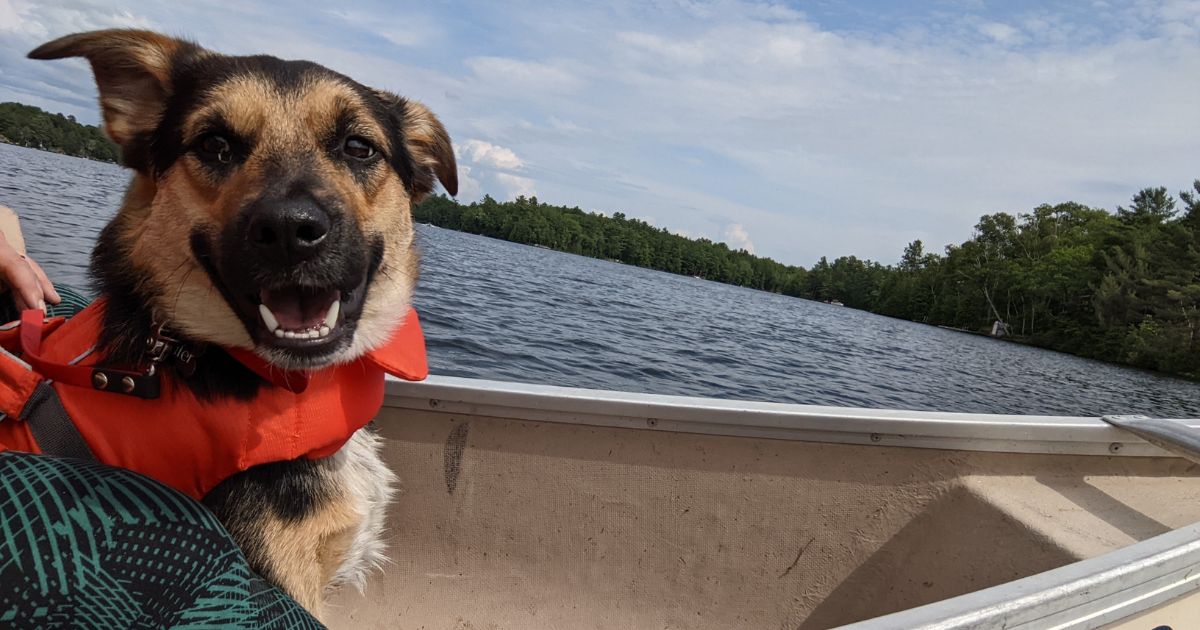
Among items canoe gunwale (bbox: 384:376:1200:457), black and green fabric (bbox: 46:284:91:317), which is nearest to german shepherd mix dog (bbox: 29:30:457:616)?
canoe gunwale (bbox: 384:376:1200:457)

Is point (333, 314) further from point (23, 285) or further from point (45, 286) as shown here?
Answer: point (45, 286)

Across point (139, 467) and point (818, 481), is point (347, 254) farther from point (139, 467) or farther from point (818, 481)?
point (818, 481)

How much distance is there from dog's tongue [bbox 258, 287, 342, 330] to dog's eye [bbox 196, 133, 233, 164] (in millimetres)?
589

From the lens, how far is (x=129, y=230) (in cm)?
224

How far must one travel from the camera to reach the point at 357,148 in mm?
2588

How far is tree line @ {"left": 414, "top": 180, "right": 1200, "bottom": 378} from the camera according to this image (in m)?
61.6

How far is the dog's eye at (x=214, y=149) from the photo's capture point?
2.28 m

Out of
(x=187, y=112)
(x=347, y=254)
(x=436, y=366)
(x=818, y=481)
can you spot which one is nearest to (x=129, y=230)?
(x=187, y=112)

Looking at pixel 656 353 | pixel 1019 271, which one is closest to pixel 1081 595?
pixel 656 353

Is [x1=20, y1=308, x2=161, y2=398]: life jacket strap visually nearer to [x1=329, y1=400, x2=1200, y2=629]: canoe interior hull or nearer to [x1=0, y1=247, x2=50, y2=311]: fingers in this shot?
[x1=0, y1=247, x2=50, y2=311]: fingers

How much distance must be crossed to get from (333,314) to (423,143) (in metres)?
1.18

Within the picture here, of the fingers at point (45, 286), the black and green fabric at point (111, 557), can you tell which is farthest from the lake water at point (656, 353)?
the black and green fabric at point (111, 557)

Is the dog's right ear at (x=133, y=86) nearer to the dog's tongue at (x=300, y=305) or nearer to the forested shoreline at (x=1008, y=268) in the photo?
the dog's tongue at (x=300, y=305)

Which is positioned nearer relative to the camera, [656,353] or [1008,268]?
[656,353]
